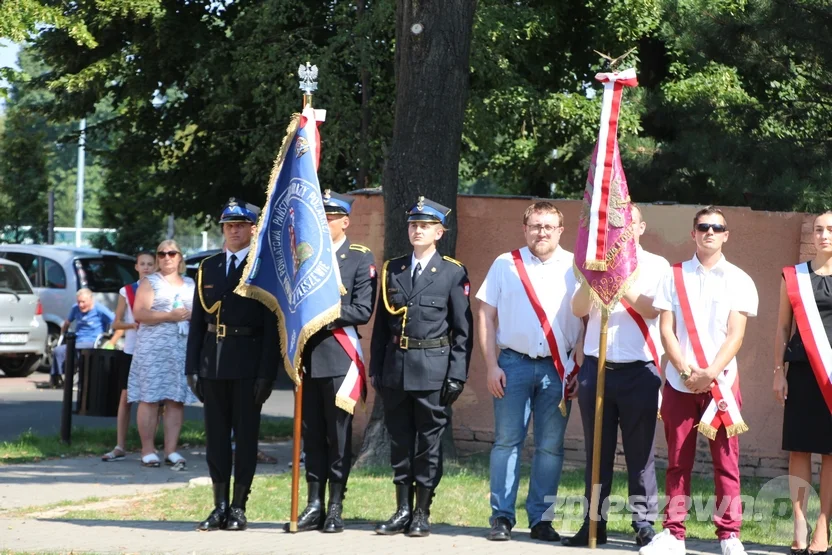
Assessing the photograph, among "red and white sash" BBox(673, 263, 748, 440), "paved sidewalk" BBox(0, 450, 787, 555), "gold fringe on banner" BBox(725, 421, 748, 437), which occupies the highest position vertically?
"red and white sash" BBox(673, 263, 748, 440)

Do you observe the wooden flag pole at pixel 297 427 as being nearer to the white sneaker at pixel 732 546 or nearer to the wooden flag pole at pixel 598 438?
the wooden flag pole at pixel 598 438

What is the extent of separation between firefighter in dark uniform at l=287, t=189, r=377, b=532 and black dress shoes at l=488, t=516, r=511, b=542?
943 mm

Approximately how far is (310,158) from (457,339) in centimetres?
147

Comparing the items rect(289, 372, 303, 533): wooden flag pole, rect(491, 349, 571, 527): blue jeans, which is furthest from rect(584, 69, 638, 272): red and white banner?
rect(289, 372, 303, 533): wooden flag pole

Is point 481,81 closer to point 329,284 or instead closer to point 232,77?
point 232,77

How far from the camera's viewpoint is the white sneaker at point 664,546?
6.84 metres

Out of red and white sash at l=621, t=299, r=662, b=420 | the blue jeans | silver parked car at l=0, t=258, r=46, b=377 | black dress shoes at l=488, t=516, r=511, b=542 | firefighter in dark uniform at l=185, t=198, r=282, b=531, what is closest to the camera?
red and white sash at l=621, t=299, r=662, b=420

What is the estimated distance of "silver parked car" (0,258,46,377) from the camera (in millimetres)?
19109

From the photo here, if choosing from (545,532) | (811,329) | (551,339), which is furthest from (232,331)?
(811,329)

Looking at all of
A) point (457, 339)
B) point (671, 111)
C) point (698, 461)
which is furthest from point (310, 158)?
point (671, 111)

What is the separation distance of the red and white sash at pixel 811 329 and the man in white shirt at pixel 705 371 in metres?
0.26

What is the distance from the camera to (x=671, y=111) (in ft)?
53.5

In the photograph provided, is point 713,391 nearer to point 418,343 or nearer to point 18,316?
point 418,343

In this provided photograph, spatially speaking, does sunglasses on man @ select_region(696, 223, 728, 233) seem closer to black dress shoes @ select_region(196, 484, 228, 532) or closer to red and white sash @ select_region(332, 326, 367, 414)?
red and white sash @ select_region(332, 326, 367, 414)
